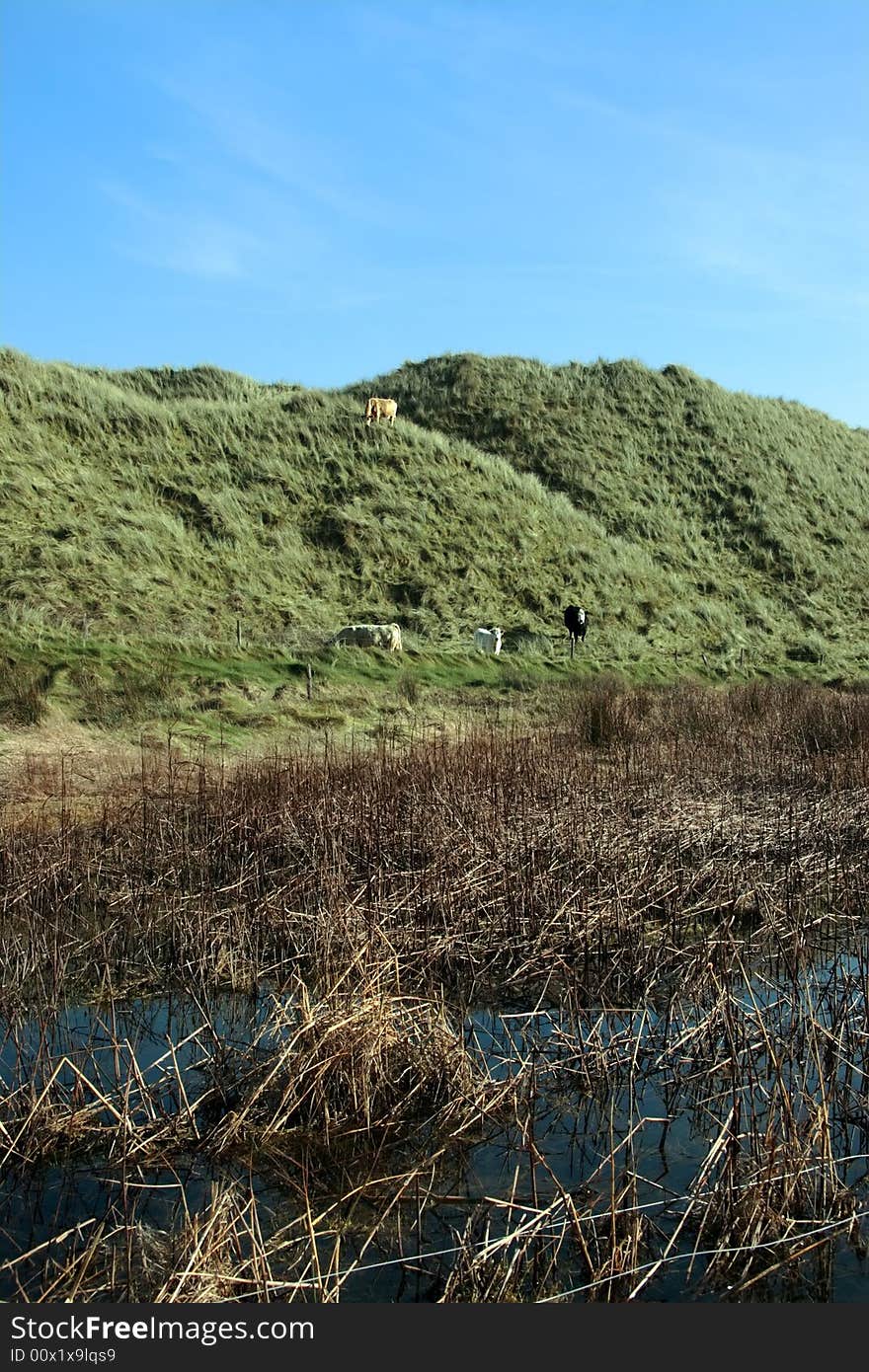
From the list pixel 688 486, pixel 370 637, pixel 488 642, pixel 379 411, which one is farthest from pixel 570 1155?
pixel 688 486

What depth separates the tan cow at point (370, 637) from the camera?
2344cm

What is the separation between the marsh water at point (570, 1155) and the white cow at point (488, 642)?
61.0 feet

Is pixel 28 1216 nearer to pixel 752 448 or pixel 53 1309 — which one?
pixel 53 1309

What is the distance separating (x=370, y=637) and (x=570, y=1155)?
18.9m

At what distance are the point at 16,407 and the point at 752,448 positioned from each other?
1123 inches

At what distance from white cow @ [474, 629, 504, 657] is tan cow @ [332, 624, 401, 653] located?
2305 millimetres

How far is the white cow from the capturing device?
25.1 meters

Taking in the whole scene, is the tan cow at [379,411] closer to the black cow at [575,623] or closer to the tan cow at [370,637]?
the black cow at [575,623]

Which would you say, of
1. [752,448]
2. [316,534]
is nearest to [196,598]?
[316,534]

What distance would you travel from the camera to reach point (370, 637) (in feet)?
77.3

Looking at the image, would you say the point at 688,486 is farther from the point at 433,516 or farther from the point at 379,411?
the point at 433,516

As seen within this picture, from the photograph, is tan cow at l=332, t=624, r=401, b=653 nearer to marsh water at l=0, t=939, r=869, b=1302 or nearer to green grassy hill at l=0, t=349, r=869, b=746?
green grassy hill at l=0, t=349, r=869, b=746

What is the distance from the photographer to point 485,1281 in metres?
3.95

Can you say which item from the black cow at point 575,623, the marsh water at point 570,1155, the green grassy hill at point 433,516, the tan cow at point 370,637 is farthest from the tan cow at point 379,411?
the marsh water at point 570,1155
